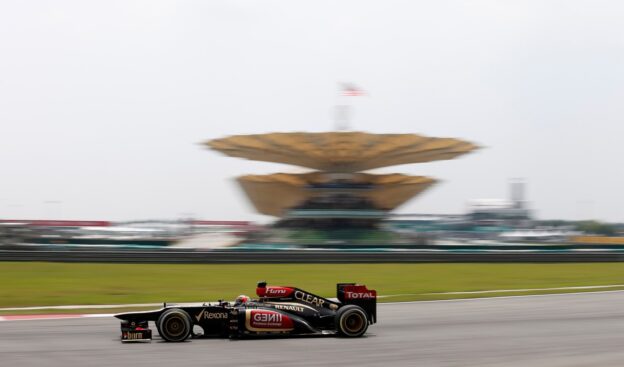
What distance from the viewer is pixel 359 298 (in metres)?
11.5

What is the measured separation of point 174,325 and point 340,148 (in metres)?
63.0

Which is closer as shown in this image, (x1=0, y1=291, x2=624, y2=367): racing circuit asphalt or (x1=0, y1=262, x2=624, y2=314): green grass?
(x1=0, y1=291, x2=624, y2=367): racing circuit asphalt

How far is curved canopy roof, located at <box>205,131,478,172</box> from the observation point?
72.8 meters

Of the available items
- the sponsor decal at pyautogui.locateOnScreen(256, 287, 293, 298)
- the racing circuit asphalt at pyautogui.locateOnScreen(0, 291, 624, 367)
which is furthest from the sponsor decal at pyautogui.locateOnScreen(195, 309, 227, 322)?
the sponsor decal at pyautogui.locateOnScreen(256, 287, 293, 298)

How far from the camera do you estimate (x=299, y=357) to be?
918 centimetres

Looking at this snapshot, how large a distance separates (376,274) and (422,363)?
2059cm

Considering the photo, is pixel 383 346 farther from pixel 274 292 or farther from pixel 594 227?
pixel 594 227

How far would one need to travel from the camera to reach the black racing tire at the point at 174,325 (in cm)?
1031

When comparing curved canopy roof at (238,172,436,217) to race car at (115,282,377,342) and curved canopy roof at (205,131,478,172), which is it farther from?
race car at (115,282,377,342)

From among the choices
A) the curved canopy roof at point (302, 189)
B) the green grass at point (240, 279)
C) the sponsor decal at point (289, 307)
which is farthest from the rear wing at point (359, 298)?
the curved canopy roof at point (302, 189)

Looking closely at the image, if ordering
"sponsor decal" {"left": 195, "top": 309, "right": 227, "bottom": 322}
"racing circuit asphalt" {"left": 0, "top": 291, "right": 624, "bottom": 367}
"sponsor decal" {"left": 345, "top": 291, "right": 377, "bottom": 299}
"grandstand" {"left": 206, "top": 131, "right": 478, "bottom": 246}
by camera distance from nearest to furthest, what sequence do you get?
"racing circuit asphalt" {"left": 0, "top": 291, "right": 624, "bottom": 367}
"sponsor decal" {"left": 195, "top": 309, "right": 227, "bottom": 322}
"sponsor decal" {"left": 345, "top": 291, "right": 377, "bottom": 299}
"grandstand" {"left": 206, "top": 131, "right": 478, "bottom": 246}

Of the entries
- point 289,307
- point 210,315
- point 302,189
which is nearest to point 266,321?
point 289,307

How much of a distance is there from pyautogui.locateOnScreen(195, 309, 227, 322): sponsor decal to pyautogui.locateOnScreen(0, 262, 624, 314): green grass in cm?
872

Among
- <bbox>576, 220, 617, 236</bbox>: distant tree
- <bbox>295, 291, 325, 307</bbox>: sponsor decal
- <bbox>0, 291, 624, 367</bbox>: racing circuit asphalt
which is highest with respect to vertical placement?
<bbox>576, 220, 617, 236</bbox>: distant tree
